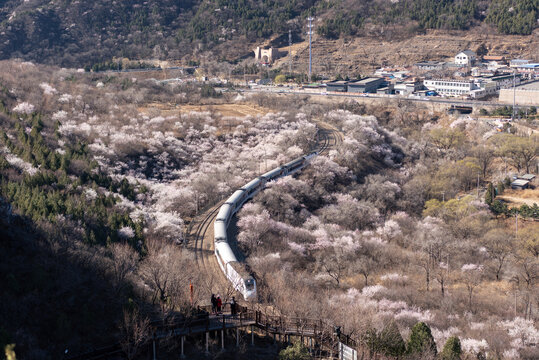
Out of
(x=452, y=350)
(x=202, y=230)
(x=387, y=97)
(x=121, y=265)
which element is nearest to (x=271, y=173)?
(x=202, y=230)

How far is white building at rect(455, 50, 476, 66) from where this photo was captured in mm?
76000

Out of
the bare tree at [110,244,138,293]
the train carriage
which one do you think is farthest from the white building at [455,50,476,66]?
the bare tree at [110,244,138,293]

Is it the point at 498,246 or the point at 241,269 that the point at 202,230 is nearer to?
the point at 241,269

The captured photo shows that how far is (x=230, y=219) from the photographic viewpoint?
99.6 feet

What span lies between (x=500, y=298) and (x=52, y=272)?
18484mm

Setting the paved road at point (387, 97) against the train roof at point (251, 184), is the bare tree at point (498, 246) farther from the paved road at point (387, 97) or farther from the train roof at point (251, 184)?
the paved road at point (387, 97)

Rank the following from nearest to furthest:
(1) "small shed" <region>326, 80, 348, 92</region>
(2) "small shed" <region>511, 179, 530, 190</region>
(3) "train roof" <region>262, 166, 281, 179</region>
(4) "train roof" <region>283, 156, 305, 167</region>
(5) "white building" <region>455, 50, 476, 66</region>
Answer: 1. (3) "train roof" <region>262, 166, 281, 179</region>
2. (2) "small shed" <region>511, 179, 530, 190</region>
3. (4) "train roof" <region>283, 156, 305, 167</region>
4. (1) "small shed" <region>326, 80, 348, 92</region>
5. (5) "white building" <region>455, 50, 476, 66</region>

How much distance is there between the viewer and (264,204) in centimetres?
3306

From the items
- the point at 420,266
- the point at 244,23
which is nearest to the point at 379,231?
the point at 420,266

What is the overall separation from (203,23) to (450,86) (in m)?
45.9

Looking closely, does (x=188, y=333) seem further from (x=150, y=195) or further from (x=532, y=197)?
(x=532, y=197)

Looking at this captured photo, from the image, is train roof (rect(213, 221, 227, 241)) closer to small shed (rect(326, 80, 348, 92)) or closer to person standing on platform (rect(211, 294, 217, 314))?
person standing on platform (rect(211, 294, 217, 314))

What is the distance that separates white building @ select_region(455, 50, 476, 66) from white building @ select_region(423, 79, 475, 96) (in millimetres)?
11499

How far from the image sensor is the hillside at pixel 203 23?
8094cm
